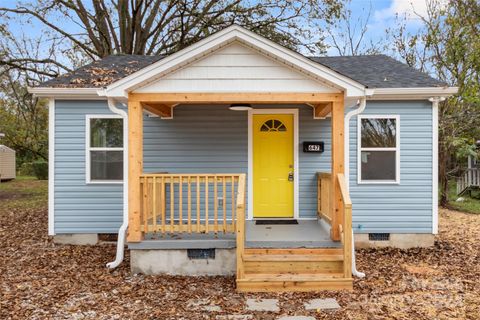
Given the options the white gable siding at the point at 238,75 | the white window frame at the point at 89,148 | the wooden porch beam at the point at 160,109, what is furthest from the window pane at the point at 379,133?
the white window frame at the point at 89,148

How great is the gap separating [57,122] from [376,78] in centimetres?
625

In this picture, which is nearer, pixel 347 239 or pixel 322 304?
pixel 322 304

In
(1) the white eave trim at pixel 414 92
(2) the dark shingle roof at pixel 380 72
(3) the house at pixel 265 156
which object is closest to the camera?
(1) the white eave trim at pixel 414 92

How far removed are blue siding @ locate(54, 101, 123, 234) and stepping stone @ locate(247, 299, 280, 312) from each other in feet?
12.6

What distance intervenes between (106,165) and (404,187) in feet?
19.2

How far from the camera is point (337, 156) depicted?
18.0 feet

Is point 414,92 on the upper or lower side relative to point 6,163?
upper

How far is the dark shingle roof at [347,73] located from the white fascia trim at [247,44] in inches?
45.9

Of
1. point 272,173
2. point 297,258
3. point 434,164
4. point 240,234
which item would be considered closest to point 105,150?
point 272,173

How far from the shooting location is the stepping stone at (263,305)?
4395mm

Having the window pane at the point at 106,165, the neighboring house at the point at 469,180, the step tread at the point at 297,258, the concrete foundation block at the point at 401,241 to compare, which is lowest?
the concrete foundation block at the point at 401,241

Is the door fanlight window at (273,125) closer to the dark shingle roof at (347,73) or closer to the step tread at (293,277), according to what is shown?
the dark shingle roof at (347,73)

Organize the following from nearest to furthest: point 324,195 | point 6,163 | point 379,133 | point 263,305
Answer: point 263,305 < point 324,195 < point 379,133 < point 6,163

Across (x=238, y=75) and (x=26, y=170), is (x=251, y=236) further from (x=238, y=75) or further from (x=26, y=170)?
(x=26, y=170)
